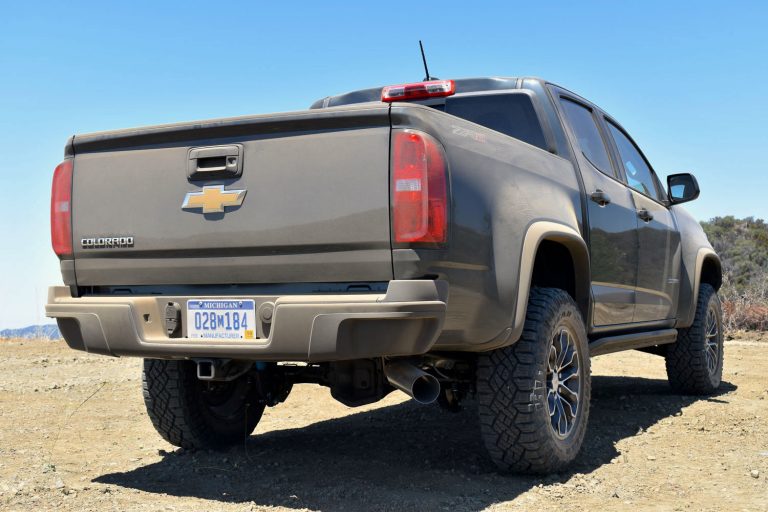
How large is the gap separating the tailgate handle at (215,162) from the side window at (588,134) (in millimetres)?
2281

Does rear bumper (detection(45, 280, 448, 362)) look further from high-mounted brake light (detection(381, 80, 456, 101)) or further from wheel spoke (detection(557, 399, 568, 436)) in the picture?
wheel spoke (detection(557, 399, 568, 436))

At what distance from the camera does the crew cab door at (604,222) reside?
4.94 metres

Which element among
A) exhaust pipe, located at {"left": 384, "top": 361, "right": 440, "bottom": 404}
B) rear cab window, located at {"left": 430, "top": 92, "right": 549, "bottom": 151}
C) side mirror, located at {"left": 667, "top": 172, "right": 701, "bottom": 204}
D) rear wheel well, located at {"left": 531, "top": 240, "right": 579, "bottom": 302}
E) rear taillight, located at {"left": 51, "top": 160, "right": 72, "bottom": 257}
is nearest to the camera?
exhaust pipe, located at {"left": 384, "top": 361, "right": 440, "bottom": 404}

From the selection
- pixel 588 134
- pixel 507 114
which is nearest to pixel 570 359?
pixel 507 114

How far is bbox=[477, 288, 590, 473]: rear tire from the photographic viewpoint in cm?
389

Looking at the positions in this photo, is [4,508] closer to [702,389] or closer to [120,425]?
[120,425]

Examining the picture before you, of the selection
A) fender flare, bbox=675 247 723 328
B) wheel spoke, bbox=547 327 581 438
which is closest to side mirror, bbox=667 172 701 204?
fender flare, bbox=675 247 723 328

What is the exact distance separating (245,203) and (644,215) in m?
3.18

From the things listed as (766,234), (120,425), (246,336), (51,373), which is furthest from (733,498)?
(766,234)

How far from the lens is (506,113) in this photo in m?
4.94

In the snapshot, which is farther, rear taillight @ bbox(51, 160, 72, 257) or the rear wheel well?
the rear wheel well

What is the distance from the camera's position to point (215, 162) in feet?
12.1

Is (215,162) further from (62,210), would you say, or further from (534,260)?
(534,260)

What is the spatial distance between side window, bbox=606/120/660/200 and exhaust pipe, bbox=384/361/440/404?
9.11 feet
